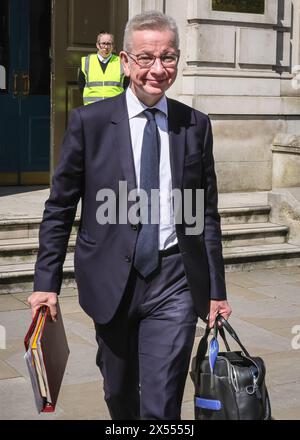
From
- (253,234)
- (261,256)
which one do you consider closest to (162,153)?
(261,256)

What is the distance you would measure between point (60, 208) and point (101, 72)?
6.11 metres

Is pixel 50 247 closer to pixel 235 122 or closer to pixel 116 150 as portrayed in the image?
pixel 116 150

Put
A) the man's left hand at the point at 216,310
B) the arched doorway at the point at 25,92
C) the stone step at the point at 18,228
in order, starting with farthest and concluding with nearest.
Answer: the arched doorway at the point at 25,92
the stone step at the point at 18,228
the man's left hand at the point at 216,310

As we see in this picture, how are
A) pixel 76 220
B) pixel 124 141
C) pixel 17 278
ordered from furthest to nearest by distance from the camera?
pixel 76 220
pixel 17 278
pixel 124 141

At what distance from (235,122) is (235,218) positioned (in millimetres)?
1552

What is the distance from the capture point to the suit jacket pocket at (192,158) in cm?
377

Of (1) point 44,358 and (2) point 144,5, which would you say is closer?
(1) point 44,358

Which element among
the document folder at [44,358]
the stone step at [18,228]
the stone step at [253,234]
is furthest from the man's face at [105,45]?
the document folder at [44,358]

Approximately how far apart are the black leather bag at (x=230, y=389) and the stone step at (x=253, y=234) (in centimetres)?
560

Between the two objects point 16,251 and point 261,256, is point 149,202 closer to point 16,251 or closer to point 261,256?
point 16,251

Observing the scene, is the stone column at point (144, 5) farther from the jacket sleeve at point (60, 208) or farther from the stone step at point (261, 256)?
the jacket sleeve at point (60, 208)

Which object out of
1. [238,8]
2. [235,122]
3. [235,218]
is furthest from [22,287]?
[238,8]

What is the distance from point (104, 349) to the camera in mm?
3766

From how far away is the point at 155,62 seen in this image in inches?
141
